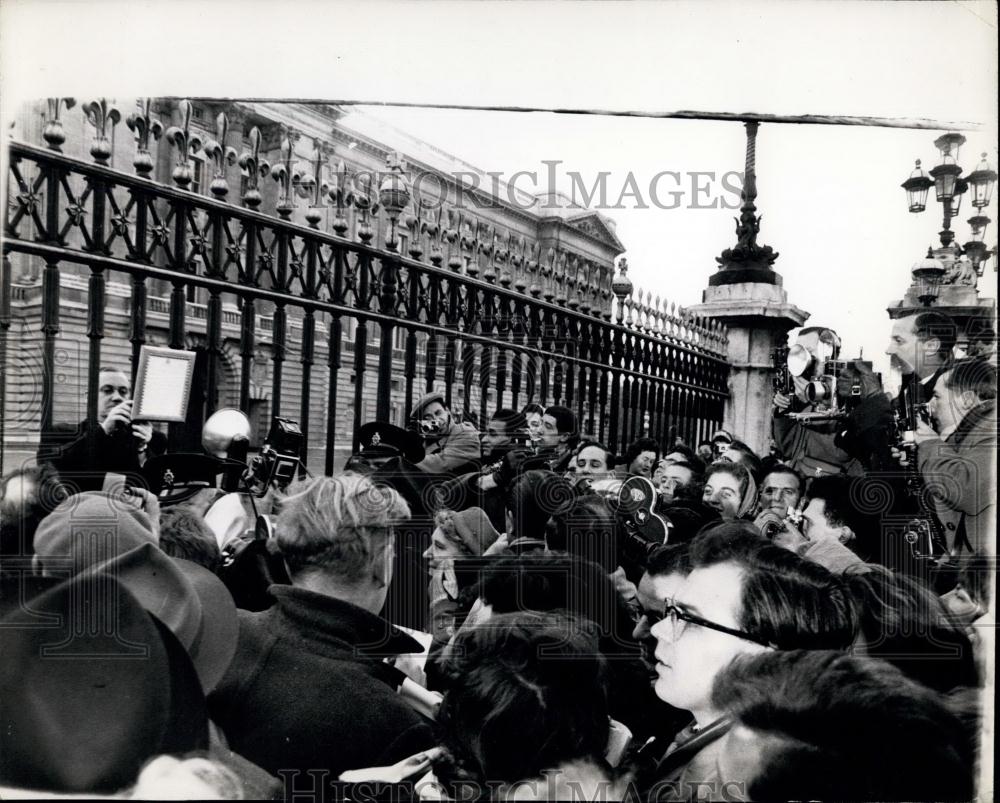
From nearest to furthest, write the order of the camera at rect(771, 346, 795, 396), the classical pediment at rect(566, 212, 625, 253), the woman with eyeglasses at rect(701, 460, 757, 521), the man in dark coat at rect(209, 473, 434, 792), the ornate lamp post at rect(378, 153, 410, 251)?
1. the man in dark coat at rect(209, 473, 434, 792)
2. the ornate lamp post at rect(378, 153, 410, 251)
3. the classical pediment at rect(566, 212, 625, 253)
4. the woman with eyeglasses at rect(701, 460, 757, 521)
5. the camera at rect(771, 346, 795, 396)

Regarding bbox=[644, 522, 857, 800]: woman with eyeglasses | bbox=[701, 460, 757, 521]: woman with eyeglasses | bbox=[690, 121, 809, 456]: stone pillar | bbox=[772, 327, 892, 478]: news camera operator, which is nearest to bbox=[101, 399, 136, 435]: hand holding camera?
bbox=[644, 522, 857, 800]: woman with eyeglasses

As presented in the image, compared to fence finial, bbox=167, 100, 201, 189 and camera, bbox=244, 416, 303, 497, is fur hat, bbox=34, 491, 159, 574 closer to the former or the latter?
camera, bbox=244, 416, 303, 497

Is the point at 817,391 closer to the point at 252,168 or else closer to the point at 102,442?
the point at 252,168

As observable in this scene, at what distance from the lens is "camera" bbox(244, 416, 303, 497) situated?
3.06 meters

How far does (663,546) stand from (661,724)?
65cm

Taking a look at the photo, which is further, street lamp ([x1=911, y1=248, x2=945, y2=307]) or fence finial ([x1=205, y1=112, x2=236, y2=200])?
street lamp ([x1=911, y1=248, x2=945, y2=307])

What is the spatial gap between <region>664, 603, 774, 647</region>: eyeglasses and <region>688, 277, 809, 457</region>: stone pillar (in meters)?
1.86

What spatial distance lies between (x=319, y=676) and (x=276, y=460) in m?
0.83

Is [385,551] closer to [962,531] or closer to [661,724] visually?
[661,724]

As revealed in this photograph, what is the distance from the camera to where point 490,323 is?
3674mm

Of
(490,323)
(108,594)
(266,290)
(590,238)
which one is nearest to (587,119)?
(590,238)

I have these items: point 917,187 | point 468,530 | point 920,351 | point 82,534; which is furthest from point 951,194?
point 82,534

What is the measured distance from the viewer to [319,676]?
102 inches

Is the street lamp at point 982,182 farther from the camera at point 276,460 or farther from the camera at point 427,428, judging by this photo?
the camera at point 276,460
